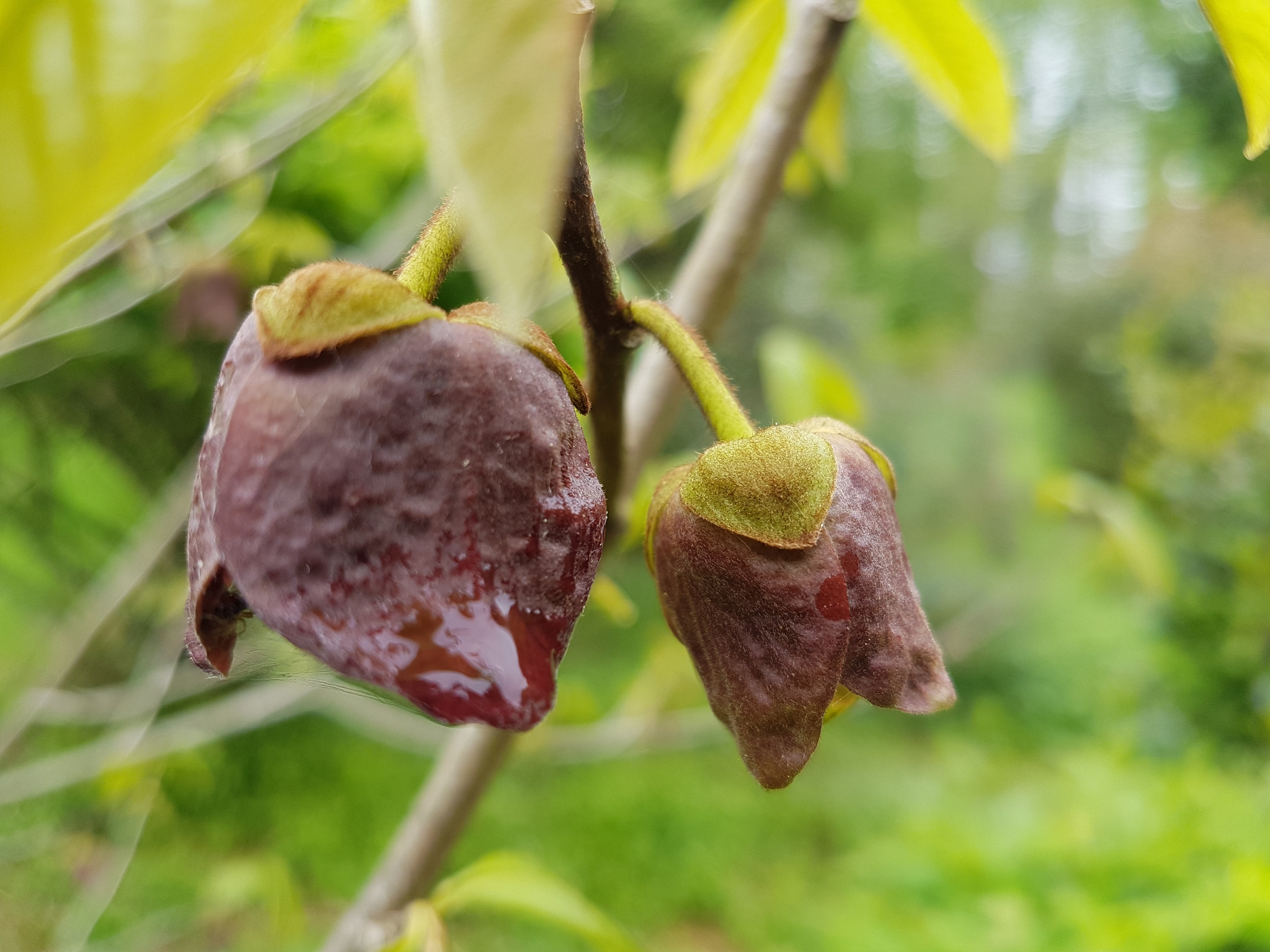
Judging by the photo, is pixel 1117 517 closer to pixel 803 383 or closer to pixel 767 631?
pixel 803 383

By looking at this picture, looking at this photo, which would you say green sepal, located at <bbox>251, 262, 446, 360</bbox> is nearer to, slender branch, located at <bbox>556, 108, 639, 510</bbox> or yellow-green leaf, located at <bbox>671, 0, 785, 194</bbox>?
slender branch, located at <bbox>556, 108, 639, 510</bbox>

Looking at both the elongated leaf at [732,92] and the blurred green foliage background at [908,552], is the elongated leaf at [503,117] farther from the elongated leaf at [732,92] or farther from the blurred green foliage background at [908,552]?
the elongated leaf at [732,92]

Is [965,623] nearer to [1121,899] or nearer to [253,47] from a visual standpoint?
[1121,899]

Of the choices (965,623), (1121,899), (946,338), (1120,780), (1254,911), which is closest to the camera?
(1254,911)

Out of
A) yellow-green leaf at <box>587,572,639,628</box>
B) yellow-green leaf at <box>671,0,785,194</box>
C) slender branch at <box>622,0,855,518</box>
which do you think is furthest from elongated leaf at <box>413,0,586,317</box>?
yellow-green leaf at <box>587,572,639,628</box>

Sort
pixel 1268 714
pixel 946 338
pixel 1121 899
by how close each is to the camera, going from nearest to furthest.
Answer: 1. pixel 1121 899
2. pixel 1268 714
3. pixel 946 338

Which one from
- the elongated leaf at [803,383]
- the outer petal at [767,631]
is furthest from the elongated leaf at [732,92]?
the outer petal at [767,631]

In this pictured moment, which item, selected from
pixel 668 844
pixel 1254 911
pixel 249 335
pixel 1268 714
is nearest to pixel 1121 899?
pixel 1254 911

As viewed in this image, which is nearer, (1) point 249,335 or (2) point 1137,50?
(1) point 249,335
